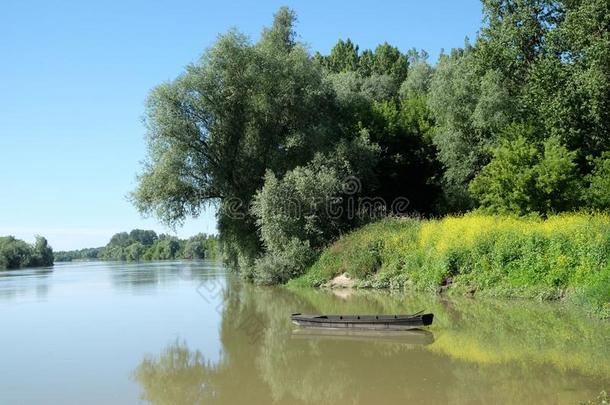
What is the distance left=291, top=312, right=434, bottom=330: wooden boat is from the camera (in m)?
15.0

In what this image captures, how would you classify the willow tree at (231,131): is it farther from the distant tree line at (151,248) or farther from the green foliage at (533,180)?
the distant tree line at (151,248)

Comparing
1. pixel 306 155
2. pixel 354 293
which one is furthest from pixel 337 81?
pixel 354 293

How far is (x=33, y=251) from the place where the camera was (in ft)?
377

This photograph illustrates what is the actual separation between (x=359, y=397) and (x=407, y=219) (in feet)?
69.5

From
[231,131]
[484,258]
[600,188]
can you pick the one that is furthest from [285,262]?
[600,188]

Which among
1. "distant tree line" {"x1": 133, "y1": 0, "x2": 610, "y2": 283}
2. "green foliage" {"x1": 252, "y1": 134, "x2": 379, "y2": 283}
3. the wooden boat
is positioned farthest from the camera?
"green foliage" {"x1": 252, "y1": 134, "x2": 379, "y2": 283}

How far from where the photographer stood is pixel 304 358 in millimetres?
13445

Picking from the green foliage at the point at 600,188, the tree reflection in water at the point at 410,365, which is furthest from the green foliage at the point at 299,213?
the tree reflection in water at the point at 410,365

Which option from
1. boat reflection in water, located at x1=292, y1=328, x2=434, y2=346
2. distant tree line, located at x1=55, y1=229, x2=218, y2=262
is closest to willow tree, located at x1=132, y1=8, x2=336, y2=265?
boat reflection in water, located at x1=292, y1=328, x2=434, y2=346

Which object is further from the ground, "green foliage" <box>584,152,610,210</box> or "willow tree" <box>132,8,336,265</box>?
"willow tree" <box>132,8,336,265</box>

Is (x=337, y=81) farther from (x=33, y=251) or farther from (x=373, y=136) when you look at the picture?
(x=33, y=251)

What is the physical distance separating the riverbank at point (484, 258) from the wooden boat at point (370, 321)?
17.3 feet

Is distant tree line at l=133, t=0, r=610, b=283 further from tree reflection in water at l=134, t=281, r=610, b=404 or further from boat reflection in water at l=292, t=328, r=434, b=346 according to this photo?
boat reflection in water at l=292, t=328, r=434, b=346

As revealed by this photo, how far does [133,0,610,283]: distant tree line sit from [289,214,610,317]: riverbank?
2.86m
